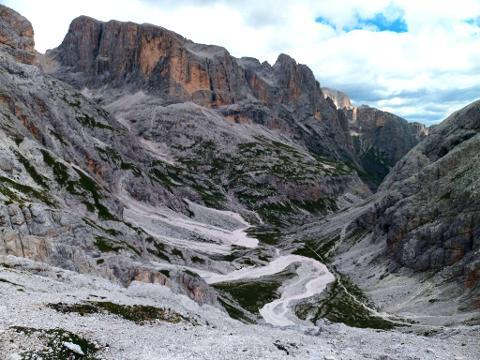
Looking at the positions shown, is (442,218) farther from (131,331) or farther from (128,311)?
(131,331)

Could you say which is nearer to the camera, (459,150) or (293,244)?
(459,150)

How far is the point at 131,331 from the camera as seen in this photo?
3547cm

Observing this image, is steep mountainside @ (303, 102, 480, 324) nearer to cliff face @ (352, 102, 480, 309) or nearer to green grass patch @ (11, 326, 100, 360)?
cliff face @ (352, 102, 480, 309)

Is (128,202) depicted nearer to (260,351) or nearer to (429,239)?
(429,239)

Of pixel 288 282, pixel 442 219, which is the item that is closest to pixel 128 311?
pixel 288 282

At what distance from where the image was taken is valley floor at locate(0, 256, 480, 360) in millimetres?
29906

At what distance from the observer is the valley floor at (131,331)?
29.9 m

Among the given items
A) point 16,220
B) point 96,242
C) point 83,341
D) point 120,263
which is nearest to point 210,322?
point 83,341

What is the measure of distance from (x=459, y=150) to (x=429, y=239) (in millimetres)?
39906

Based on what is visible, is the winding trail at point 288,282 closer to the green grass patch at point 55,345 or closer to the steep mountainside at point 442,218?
the steep mountainside at point 442,218

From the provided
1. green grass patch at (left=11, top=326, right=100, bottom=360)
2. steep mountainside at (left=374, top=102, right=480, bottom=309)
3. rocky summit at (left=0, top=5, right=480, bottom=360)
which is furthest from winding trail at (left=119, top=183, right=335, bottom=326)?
green grass patch at (left=11, top=326, right=100, bottom=360)

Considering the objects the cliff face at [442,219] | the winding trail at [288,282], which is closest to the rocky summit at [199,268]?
the cliff face at [442,219]

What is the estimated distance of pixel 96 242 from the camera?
89.4 meters

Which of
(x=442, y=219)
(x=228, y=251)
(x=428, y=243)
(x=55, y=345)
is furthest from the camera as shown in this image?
(x=228, y=251)
